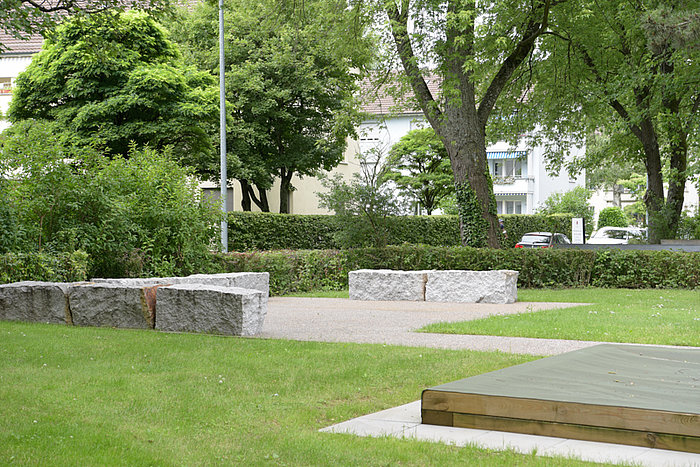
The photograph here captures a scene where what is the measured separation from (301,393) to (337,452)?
1927 mm

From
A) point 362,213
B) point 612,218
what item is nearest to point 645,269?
point 362,213

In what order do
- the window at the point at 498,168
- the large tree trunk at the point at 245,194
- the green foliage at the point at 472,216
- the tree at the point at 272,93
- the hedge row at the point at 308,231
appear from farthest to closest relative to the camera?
the window at the point at 498,168, the large tree trunk at the point at 245,194, the tree at the point at 272,93, the hedge row at the point at 308,231, the green foliage at the point at 472,216

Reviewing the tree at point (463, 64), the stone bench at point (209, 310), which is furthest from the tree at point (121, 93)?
the stone bench at point (209, 310)

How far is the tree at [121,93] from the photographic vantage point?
86.8 ft

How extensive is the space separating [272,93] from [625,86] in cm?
1620

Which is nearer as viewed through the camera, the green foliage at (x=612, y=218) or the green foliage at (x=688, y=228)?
the green foliage at (x=688, y=228)

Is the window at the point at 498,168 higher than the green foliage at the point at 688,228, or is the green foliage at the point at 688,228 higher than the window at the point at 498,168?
the window at the point at 498,168

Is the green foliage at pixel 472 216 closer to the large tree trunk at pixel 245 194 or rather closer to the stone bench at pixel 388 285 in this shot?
the stone bench at pixel 388 285

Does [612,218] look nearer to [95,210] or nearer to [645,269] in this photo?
[645,269]

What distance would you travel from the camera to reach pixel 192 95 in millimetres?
27594

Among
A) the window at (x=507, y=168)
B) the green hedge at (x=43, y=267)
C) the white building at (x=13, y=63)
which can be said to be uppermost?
the white building at (x=13, y=63)

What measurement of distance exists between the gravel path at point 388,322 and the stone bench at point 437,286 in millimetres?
402

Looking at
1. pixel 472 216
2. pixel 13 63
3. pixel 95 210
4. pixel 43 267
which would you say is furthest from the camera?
pixel 13 63

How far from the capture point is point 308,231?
30859mm
